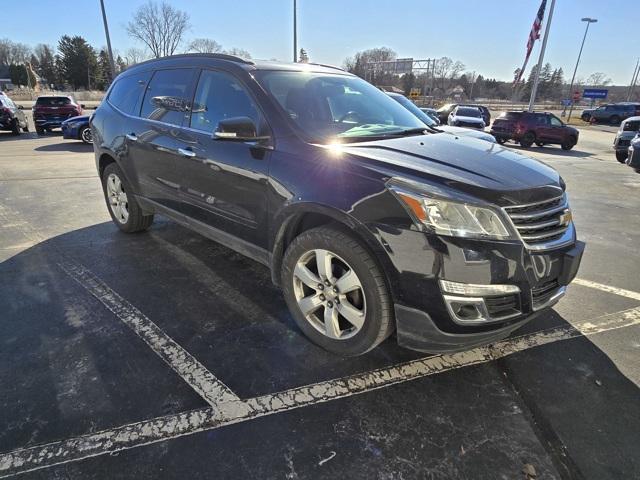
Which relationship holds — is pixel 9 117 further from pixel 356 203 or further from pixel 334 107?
pixel 356 203

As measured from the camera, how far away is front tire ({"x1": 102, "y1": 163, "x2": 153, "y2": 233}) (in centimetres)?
456

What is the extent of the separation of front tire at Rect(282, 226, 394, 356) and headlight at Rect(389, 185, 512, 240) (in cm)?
39

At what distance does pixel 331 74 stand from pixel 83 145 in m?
12.9

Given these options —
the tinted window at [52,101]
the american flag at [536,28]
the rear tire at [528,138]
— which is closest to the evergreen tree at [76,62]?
the tinted window at [52,101]

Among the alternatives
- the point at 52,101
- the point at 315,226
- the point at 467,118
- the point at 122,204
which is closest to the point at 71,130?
the point at 52,101

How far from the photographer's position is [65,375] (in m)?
2.40

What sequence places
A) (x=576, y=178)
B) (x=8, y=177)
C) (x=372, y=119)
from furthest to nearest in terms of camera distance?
(x=576, y=178), (x=8, y=177), (x=372, y=119)

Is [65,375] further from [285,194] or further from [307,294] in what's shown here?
[285,194]

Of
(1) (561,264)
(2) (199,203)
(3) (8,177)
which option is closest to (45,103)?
(3) (8,177)

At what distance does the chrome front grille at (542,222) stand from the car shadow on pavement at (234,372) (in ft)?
2.83

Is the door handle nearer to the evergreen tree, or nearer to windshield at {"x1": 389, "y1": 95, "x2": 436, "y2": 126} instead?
windshield at {"x1": 389, "y1": 95, "x2": 436, "y2": 126}

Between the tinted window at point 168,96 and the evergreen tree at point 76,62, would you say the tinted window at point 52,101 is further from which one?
the evergreen tree at point 76,62

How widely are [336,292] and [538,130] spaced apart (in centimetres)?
1863

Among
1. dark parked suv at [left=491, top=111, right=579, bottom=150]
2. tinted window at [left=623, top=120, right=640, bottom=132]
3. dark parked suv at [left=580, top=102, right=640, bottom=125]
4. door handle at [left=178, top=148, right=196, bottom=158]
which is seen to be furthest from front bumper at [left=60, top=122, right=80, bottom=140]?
dark parked suv at [left=580, top=102, right=640, bottom=125]
